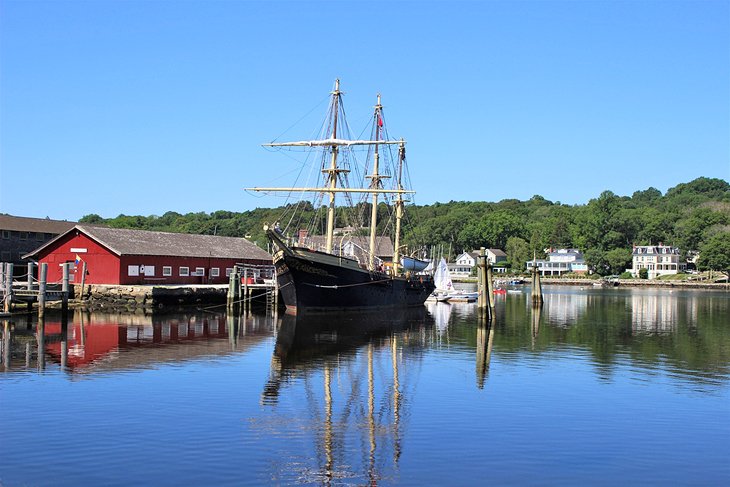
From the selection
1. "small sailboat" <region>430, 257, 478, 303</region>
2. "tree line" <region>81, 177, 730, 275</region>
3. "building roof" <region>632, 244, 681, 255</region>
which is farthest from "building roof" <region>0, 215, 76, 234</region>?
"building roof" <region>632, 244, 681, 255</region>

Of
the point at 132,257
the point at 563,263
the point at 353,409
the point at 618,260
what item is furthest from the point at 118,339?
the point at 563,263

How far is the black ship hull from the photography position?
49.1 m

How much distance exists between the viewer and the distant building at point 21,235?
2520 inches

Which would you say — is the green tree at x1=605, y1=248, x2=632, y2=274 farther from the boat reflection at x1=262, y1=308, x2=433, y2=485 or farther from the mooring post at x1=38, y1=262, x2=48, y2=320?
the mooring post at x1=38, y1=262, x2=48, y2=320

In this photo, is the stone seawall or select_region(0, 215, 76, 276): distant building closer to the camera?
the stone seawall

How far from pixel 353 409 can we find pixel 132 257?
38.5m

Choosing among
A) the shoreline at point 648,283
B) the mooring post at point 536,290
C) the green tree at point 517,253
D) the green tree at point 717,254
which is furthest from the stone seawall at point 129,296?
the green tree at point 517,253

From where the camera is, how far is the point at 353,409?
21.3m

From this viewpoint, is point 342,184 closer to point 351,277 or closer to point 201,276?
point 351,277

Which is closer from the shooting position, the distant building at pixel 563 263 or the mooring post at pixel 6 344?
the mooring post at pixel 6 344

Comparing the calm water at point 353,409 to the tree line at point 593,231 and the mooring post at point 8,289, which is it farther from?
the tree line at point 593,231

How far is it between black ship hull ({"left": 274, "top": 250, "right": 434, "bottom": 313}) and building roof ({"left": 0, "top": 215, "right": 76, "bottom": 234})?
1050 inches

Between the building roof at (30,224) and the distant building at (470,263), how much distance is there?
4614 inches

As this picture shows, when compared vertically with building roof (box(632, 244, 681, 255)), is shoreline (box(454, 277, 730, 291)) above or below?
below
